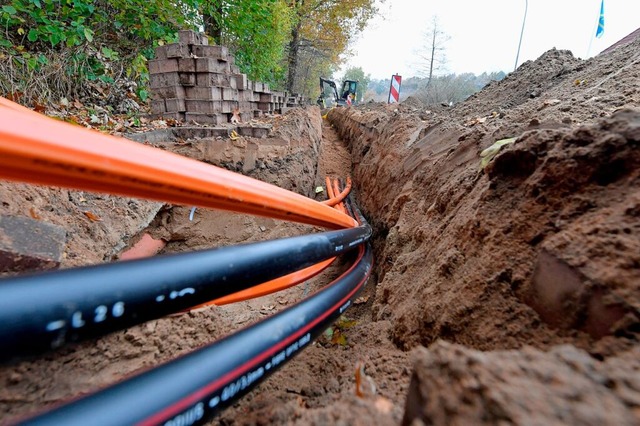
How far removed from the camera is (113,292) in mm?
651

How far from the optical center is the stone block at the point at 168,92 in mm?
3557

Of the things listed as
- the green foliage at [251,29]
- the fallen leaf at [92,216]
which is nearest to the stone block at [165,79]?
the fallen leaf at [92,216]

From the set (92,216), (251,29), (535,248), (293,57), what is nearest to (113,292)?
(535,248)

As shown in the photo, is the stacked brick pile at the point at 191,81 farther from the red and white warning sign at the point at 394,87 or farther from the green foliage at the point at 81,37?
the red and white warning sign at the point at 394,87

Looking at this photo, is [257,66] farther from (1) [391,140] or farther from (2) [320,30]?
(2) [320,30]

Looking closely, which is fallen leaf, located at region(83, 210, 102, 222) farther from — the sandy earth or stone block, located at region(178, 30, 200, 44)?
stone block, located at region(178, 30, 200, 44)

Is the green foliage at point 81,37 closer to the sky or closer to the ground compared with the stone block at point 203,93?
closer to the sky

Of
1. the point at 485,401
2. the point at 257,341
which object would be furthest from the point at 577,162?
the point at 257,341

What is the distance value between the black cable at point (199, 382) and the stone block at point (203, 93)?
3.27m

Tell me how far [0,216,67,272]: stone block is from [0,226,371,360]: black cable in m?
0.80

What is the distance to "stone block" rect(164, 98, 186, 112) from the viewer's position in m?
3.59

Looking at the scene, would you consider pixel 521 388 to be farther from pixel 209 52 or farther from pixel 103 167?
pixel 209 52

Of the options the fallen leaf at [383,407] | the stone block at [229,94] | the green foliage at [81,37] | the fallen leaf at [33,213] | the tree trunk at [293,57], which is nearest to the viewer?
the fallen leaf at [383,407]

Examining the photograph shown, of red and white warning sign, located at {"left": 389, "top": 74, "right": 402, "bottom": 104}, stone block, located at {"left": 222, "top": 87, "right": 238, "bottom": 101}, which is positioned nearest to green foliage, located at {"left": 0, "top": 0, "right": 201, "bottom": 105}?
stone block, located at {"left": 222, "top": 87, "right": 238, "bottom": 101}
